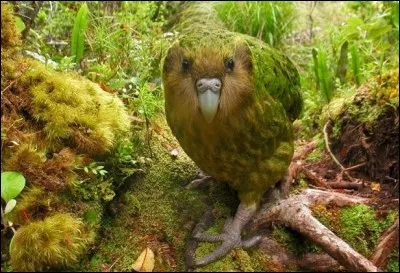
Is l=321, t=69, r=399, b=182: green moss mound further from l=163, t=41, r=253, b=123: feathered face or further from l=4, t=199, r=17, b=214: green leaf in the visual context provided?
l=4, t=199, r=17, b=214: green leaf

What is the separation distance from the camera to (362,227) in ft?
8.58

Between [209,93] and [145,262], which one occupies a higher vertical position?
[209,93]

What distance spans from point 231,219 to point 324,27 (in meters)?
5.10

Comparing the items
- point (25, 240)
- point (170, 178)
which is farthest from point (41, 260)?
point (170, 178)

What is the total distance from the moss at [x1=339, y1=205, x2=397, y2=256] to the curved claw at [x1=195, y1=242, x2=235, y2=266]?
0.60 meters

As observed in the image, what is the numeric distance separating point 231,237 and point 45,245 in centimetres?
87

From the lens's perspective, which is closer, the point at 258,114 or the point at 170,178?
the point at 258,114

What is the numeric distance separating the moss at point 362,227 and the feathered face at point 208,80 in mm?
912

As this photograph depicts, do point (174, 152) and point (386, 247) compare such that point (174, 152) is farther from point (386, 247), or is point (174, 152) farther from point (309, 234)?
point (386, 247)

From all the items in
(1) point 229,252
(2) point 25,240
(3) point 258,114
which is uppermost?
(3) point 258,114

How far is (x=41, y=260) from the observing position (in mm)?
2072

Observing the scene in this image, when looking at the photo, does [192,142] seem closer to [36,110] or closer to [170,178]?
[170,178]

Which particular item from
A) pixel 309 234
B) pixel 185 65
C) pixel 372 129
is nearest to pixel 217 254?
pixel 309 234

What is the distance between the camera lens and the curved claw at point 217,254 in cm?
235
